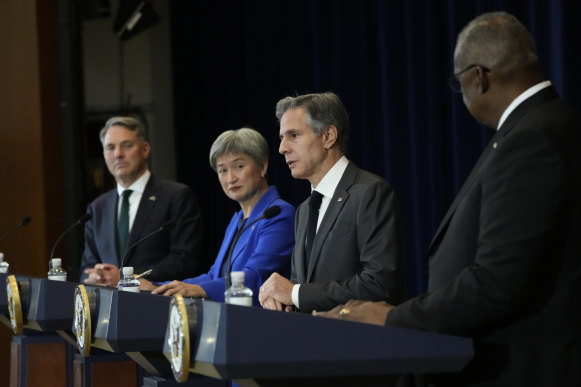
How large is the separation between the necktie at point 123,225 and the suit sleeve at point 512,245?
302cm

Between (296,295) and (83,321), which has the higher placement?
(296,295)

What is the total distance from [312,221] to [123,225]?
1914 millimetres

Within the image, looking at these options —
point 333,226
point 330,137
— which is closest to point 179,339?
point 333,226

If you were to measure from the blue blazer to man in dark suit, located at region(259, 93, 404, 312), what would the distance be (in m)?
0.46

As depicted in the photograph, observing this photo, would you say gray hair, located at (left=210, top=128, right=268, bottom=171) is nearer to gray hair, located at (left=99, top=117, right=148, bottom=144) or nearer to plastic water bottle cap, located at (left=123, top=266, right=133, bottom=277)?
plastic water bottle cap, located at (left=123, top=266, right=133, bottom=277)

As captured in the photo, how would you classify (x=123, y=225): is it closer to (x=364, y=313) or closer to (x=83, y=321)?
(x=83, y=321)

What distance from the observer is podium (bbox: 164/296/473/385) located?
1.87m

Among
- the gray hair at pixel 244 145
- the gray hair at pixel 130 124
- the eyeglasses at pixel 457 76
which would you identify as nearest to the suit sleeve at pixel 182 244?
the gray hair at pixel 130 124

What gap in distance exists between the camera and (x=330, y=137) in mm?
3219

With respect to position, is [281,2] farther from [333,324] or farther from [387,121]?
[333,324]

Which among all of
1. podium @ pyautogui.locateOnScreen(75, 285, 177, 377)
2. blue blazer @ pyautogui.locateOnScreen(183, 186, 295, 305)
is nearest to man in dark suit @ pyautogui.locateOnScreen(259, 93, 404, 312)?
podium @ pyautogui.locateOnScreen(75, 285, 177, 377)

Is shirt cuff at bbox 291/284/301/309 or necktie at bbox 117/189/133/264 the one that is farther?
necktie at bbox 117/189/133/264

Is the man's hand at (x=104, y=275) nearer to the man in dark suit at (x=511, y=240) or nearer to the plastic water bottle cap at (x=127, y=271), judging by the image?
the plastic water bottle cap at (x=127, y=271)

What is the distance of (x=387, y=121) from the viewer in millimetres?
6961
